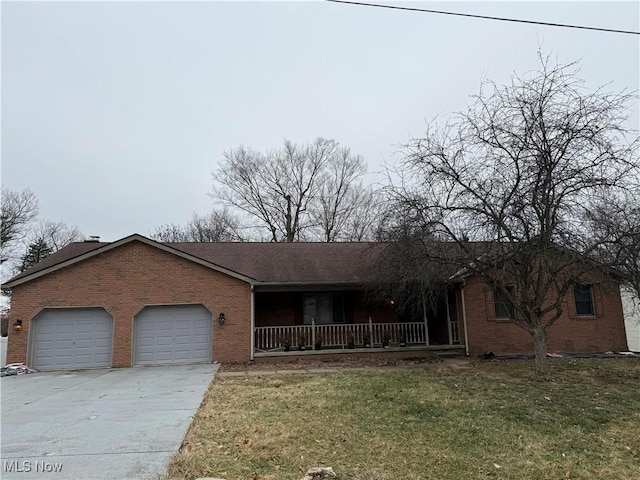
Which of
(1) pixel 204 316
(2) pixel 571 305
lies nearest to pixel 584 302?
(2) pixel 571 305

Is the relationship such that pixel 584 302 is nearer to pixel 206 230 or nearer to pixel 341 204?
pixel 341 204

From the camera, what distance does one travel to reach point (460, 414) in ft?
22.9

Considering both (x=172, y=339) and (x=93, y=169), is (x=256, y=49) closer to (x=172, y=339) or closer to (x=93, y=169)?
(x=172, y=339)

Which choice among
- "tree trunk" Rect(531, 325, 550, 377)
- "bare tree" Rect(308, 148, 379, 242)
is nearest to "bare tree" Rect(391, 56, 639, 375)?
"tree trunk" Rect(531, 325, 550, 377)

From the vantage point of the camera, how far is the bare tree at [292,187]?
106 feet

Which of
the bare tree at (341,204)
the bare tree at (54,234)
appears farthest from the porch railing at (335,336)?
the bare tree at (54,234)

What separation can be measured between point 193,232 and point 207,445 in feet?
109

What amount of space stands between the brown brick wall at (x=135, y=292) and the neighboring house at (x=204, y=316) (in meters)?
0.03

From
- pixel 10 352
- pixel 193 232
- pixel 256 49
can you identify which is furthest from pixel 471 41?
pixel 193 232

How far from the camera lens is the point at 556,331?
1571 centimetres

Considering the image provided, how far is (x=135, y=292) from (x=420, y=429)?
452 inches

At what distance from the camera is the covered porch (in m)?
15.4

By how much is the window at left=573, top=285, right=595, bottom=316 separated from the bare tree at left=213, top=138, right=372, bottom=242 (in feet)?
59.0

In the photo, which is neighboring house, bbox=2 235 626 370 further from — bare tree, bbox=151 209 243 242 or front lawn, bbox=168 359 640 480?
bare tree, bbox=151 209 243 242
